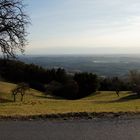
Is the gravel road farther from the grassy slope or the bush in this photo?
the bush

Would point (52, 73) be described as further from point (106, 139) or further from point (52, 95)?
point (106, 139)

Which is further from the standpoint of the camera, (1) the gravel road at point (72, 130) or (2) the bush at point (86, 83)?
(2) the bush at point (86, 83)

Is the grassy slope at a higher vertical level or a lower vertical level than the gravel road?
lower

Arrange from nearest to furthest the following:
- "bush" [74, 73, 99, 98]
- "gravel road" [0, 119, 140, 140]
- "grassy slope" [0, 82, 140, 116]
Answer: "gravel road" [0, 119, 140, 140] → "grassy slope" [0, 82, 140, 116] → "bush" [74, 73, 99, 98]

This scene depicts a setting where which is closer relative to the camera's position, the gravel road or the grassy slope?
the gravel road

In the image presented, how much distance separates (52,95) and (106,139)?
3206 inches

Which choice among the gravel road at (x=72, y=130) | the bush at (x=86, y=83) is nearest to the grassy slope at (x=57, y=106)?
the gravel road at (x=72, y=130)

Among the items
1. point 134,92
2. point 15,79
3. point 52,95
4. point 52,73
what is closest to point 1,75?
point 15,79

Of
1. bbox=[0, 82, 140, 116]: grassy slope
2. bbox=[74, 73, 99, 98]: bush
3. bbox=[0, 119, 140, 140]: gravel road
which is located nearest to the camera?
bbox=[0, 119, 140, 140]: gravel road

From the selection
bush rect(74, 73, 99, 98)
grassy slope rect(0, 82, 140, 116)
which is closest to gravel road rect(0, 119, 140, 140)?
grassy slope rect(0, 82, 140, 116)

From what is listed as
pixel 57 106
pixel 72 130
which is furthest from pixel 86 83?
pixel 72 130

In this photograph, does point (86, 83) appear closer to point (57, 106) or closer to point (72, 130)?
point (57, 106)

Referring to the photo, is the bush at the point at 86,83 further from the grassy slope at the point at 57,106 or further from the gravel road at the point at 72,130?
the gravel road at the point at 72,130

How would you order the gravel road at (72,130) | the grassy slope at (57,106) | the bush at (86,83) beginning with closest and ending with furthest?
the gravel road at (72,130), the grassy slope at (57,106), the bush at (86,83)
